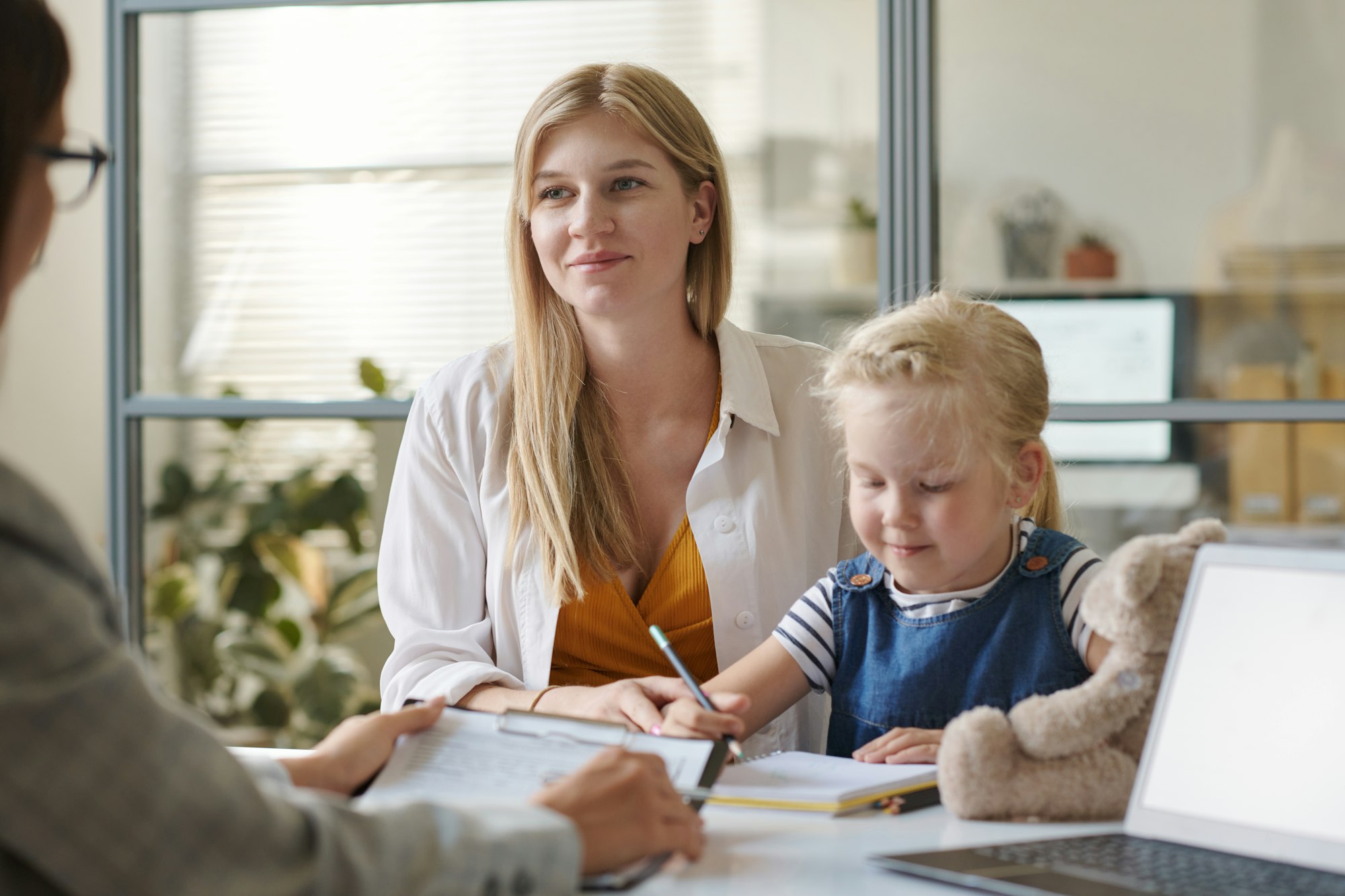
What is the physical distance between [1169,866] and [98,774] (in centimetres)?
68

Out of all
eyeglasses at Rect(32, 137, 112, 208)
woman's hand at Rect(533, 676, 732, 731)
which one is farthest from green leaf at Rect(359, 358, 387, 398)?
eyeglasses at Rect(32, 137, 112, 208)

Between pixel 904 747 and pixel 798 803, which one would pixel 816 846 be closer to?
pixel 798 803

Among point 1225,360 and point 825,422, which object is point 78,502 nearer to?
point 825,422

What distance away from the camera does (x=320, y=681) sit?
110 inches

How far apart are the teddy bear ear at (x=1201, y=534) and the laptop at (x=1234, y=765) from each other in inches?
2.1

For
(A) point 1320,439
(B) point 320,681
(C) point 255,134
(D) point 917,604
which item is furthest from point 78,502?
(A) point 1320,439

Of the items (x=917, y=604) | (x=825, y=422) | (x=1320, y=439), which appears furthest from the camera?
(x=1320, y=439)

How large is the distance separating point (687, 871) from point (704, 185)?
112cm

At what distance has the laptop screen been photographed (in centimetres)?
88

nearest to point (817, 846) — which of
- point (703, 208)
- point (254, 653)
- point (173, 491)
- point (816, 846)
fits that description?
point (816, 846)

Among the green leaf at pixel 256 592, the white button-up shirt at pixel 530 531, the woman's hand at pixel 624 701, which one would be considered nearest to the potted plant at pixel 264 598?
the green leaf at pixel 256 592

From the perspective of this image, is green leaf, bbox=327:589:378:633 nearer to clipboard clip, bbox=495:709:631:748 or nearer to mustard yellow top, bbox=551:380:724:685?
mustard yellow top, bbox=551:380:724:685

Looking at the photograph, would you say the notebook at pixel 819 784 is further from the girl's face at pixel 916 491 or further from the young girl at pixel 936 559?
the girl's face at pixel 916 491

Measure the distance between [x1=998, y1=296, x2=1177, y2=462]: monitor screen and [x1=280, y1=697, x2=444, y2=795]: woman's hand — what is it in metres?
1.60
